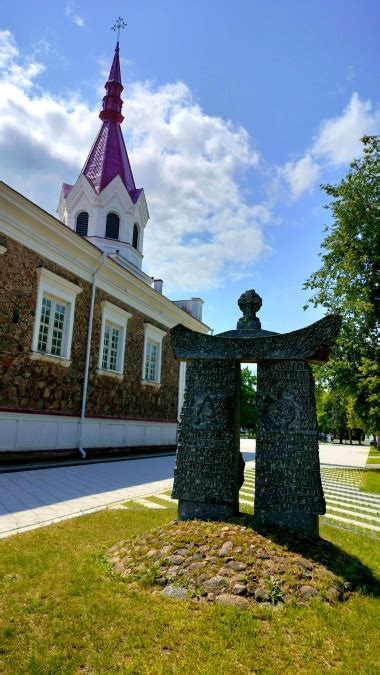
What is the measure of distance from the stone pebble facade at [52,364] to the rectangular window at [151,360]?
0.72 meters

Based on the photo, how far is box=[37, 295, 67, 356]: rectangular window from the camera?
1384cm

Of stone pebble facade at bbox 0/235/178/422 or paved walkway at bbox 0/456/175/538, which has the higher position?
stone pebble facade at bbox 0/235/178/422

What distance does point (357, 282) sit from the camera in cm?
1939

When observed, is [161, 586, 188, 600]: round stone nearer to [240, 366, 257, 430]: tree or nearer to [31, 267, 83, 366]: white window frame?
[31, 267, 83, 366]: white window frame

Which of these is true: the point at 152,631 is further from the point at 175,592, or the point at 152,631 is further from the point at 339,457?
the point at 339,457

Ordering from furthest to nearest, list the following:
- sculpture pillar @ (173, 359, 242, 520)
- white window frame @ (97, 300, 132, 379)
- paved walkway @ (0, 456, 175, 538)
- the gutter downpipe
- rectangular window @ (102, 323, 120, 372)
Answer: rectangular window @ (102, 323, 120, 372)
white window frame @ (97, 300, 132, 379)
the gutter downpipe
paved walkway @ (0, 456, 175, 538)
sculpture pillar @ (173, 359, 242, 520)

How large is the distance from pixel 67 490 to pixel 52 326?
6645 millimetres

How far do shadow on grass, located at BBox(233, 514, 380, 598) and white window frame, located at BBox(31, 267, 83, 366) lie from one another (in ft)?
33.2

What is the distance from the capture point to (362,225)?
1969 cm

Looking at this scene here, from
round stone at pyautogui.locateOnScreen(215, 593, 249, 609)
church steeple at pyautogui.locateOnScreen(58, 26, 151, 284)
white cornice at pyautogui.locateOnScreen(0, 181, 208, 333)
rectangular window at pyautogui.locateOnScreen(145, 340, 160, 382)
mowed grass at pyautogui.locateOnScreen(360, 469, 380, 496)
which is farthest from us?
church steeple at pyautogui.locateOnScreen(58, 26, 151, 284)

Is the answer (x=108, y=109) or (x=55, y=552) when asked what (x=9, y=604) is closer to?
(x=55, y=552)

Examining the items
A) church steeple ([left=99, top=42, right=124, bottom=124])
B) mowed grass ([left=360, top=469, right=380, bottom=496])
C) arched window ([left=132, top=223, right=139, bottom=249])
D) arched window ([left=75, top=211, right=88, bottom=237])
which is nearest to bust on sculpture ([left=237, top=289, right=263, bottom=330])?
mowed grass ([left=360, top=469, right=380, bottom=496])

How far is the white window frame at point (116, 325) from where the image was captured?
54.9ft

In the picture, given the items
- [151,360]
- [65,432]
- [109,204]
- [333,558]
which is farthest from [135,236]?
[333,558]
